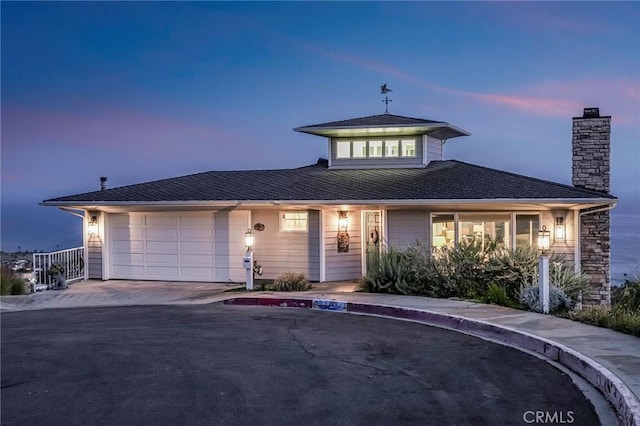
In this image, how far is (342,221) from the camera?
668 inches

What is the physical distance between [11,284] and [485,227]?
40.2 feet

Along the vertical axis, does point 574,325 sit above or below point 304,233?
below

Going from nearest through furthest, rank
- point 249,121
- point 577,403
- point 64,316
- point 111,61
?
1. point 577,403
2. point 64,316
3. point 111,61
4. point 249,121

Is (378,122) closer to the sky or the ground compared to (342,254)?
closer to the sky

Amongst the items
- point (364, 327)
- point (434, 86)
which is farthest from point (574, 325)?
point (434, 86)

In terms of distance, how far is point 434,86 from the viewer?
31.1 metres

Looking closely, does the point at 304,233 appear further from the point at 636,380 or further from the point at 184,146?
the point at 184,146

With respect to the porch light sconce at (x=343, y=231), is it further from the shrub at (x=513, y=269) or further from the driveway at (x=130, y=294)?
the shrub at (x=513, y=269)

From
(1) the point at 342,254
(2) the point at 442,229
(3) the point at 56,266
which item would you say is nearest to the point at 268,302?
(1) the point at 342,254

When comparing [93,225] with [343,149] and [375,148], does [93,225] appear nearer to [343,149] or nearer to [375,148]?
[343,149]

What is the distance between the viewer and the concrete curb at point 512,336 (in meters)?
5.91

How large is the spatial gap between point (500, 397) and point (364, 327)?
169 inches

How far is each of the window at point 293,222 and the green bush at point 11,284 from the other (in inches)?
269

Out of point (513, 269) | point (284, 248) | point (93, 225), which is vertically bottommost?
point (513, 269)
